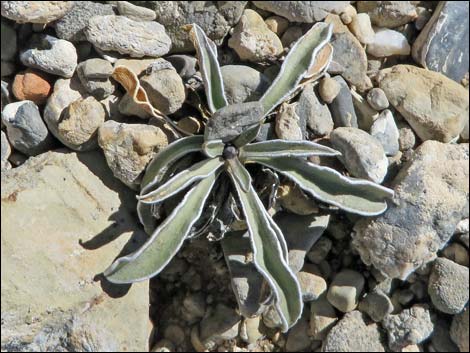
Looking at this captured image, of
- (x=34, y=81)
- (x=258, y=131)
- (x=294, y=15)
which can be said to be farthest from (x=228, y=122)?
(x=34, y=81)

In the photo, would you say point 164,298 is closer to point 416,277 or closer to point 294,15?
point 416,277

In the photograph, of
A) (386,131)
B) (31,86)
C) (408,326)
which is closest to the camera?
(31,86)

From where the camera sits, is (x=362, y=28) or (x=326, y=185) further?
(x=362, y=28)

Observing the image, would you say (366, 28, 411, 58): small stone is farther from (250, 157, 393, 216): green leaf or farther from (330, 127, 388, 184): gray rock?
(250, 157, 393, 216): green leaf

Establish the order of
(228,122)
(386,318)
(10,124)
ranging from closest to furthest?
(228,122) → (10,124) → (386,318)

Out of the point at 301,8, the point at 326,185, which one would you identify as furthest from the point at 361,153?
the point at 301,8

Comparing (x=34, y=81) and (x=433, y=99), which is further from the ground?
(x=433, y=99)

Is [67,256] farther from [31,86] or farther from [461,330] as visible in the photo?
[461,330]
